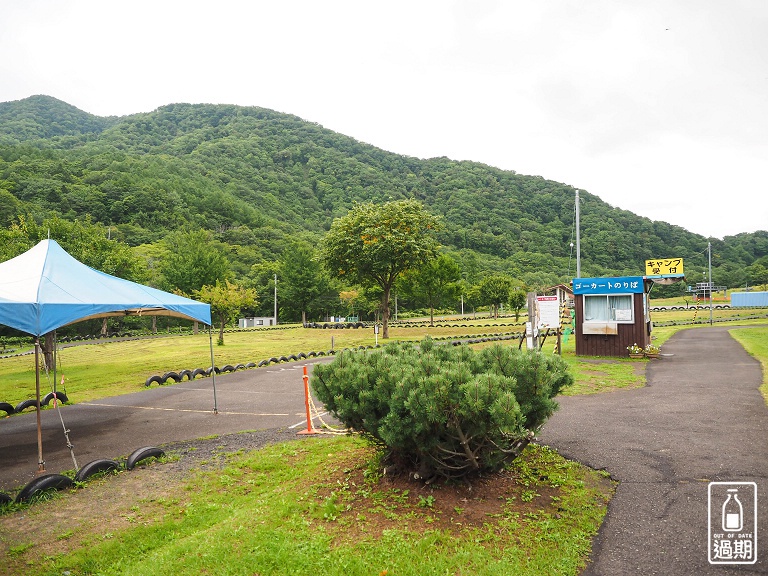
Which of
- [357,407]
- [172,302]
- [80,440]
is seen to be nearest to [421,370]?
[357,407]

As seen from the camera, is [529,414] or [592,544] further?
[529,414]

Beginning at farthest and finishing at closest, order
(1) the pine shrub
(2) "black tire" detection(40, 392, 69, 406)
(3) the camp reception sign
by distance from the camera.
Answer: (3) the camp reception sign
(2) "black tire" detection(40, 392, 69, 406)
(1) the pine shrub

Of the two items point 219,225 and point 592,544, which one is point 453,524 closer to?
point 592,544

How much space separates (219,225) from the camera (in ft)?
290

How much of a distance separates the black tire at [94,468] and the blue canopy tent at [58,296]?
3.17 feet

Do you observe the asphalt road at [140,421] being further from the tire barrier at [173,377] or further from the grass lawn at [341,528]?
the grass lawn at [341,528]

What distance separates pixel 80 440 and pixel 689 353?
63.7 ft

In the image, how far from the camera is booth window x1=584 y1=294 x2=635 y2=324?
17.5 meters

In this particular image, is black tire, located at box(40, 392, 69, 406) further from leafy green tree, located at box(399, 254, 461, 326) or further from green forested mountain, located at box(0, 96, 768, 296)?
green forested mountain, located at box(0, 96, 768, 296)

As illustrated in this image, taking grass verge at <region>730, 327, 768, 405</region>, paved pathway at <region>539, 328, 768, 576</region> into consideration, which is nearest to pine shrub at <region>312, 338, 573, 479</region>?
paved pathway at <region>539, 328, 768, 576</region>

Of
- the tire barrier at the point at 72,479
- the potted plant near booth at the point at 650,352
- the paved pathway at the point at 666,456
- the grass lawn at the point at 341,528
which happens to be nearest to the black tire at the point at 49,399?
the tire barrier at the point at 72,479

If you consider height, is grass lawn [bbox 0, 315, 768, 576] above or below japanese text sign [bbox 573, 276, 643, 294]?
below

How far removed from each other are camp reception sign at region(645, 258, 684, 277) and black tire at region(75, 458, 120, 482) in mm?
19993

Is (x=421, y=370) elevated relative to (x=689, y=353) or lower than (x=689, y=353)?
elevated
